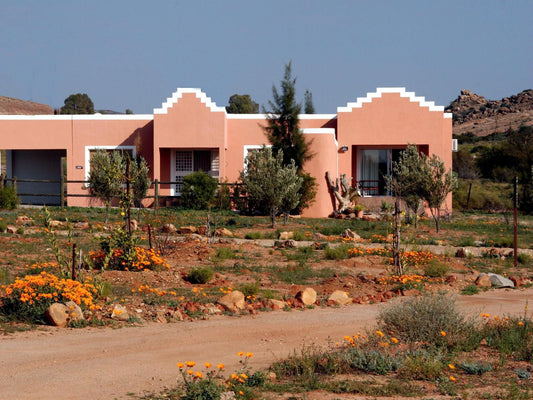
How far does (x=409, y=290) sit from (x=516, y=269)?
4.58 metres

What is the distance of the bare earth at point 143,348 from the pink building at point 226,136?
19.0 meters

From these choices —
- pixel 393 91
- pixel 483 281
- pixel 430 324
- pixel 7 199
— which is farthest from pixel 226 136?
pixel 430 324

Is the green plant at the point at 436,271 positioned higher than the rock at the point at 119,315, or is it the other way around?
the green plant at the point at 436,271

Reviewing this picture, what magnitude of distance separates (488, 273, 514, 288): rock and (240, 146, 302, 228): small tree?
402 inches

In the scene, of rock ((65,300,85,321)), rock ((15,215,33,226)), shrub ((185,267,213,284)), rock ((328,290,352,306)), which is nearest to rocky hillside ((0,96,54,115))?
rock ((15,215,33,226))

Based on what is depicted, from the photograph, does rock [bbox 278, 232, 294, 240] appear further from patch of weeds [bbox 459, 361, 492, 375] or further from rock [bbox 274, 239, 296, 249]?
patch of weeds [bbox 459, 361, 492, 375]

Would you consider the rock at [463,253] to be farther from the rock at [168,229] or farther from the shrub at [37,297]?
the shrub at [37,297]

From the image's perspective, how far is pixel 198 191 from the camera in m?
29.0

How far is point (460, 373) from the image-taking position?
7371 mm

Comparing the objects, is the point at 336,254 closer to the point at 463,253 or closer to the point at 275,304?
the point at 463,253

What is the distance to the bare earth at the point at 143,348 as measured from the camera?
6.84m

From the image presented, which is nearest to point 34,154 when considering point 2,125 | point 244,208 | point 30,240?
point 2,125

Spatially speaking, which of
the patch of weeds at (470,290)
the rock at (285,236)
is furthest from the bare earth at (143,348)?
the rock at (285,236)

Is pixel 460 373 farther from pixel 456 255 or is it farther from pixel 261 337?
pixel 456 255
